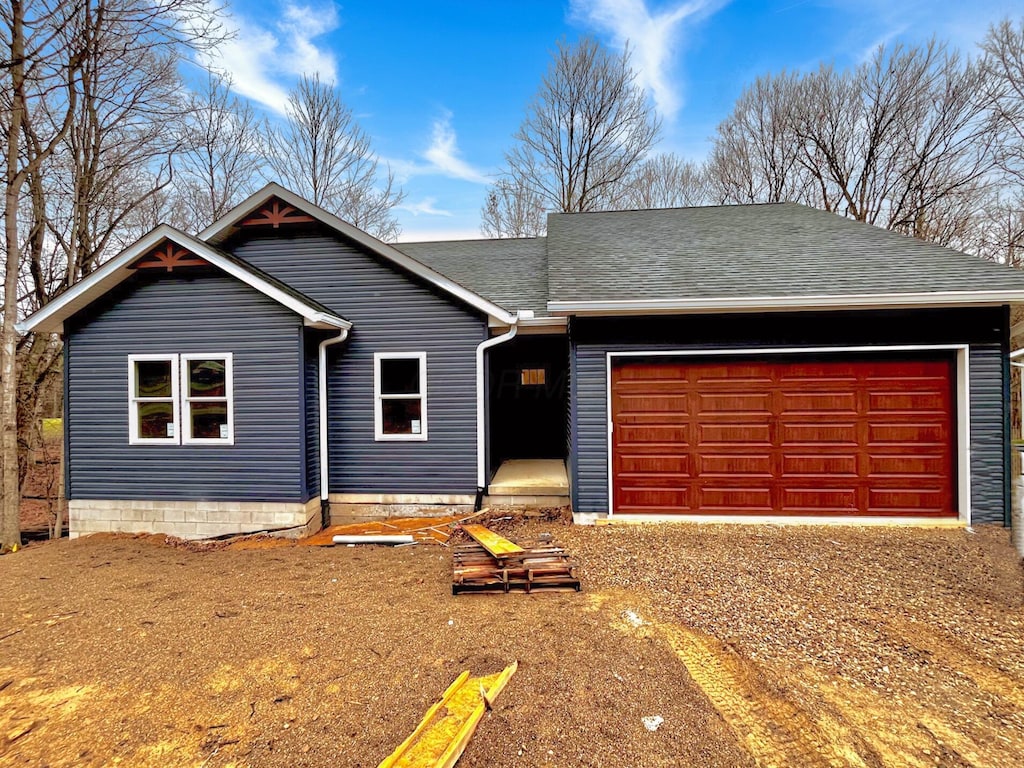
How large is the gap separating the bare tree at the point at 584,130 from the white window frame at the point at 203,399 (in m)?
15.2

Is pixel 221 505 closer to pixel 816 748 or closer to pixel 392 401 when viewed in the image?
pixel 392 401

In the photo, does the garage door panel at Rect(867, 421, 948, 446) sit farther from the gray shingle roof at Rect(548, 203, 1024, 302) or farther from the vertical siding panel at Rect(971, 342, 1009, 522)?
the gray shingle roof at Rect(548, 203, 1024, 302)

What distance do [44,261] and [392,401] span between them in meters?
10.6

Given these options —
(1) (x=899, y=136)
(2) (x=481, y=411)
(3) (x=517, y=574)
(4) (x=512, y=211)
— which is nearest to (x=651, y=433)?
(2) (x=481, y=411)

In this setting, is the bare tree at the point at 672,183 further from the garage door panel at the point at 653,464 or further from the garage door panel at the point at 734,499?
the garage door panel at the point at 734,499

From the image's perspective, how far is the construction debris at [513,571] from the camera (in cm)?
443

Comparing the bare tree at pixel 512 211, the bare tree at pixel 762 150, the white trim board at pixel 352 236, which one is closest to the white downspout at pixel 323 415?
the white trim board at pixel 352 236

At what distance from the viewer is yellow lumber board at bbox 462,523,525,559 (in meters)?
4.85

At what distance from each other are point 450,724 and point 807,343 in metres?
6.34

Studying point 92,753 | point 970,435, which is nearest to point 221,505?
point 92,753

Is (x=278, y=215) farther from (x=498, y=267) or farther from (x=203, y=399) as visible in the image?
(x=498, y=267)

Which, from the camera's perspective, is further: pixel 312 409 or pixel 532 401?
pixel 532 401

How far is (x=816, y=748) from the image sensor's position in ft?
8.00

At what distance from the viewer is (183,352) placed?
6746mm
